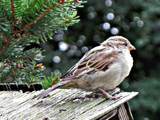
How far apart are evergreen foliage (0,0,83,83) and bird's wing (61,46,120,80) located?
0.79 feet

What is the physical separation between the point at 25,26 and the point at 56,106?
0.50m

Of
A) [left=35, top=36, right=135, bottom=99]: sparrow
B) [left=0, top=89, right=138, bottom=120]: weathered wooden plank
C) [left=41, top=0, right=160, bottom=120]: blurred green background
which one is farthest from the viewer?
[left=41, top=0, right=160, bottom=120]: blurred green background

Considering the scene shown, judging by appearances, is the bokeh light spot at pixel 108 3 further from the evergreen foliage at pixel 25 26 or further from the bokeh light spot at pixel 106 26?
the evergreen foliage at pixel 25 26

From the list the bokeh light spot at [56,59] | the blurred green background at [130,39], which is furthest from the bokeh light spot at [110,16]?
the bokeh light spot at [56,59]

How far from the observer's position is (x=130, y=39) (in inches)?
222

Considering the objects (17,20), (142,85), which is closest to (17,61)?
(17,20)

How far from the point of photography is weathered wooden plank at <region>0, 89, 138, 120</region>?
5.11 feet

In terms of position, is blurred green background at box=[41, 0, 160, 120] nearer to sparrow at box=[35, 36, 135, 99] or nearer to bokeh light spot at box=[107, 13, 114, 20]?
bokeh light spot at box=[107, 13, 114, 20]

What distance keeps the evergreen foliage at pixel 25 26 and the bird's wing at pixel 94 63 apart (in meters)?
0.24

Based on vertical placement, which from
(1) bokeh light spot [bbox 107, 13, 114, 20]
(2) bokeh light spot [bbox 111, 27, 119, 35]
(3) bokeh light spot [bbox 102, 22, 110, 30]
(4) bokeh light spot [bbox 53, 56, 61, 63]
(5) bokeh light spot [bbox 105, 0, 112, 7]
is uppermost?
(5) bokeh light spot [bbox 105, 0, 112, 7]

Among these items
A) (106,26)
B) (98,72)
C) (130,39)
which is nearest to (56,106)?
(98,72)

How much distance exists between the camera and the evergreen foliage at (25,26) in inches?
69.4

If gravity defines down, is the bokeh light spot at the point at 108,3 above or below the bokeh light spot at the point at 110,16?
above

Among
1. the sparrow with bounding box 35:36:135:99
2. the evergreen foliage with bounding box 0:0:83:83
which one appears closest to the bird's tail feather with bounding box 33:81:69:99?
the sparrow with bounding box 35:36:135:99
